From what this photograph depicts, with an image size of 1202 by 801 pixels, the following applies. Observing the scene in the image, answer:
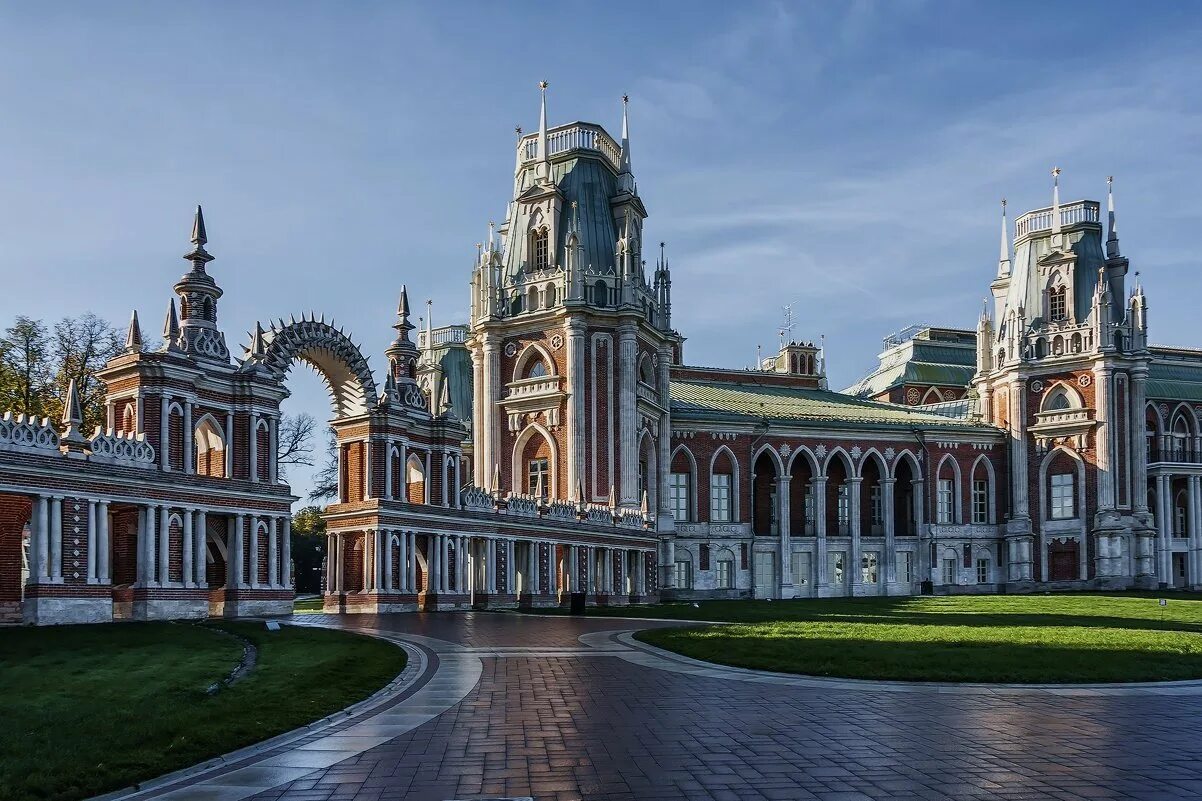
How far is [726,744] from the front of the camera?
11.5 meters

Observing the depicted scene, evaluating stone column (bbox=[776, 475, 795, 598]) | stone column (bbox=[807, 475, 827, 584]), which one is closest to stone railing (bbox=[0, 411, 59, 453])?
stone column (bbox=[776, 475, 795, 598])

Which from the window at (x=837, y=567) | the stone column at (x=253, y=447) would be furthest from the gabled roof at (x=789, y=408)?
the stone column at (x=253, y=447)

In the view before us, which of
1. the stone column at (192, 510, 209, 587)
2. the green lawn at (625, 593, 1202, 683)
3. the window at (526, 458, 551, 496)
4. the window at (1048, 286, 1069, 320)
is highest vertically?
the window at (1048, 286, 1069, 320)

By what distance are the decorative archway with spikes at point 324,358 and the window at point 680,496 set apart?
1086 inches

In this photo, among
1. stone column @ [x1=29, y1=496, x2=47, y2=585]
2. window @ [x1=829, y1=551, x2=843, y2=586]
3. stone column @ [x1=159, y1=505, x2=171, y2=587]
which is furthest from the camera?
window @ [x1=829, y1=551, x2=843, y2=586]

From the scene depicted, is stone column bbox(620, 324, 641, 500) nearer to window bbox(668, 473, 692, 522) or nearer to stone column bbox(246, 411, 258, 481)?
window bbox(668, 473, 692, 522)

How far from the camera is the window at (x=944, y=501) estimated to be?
72.3 m

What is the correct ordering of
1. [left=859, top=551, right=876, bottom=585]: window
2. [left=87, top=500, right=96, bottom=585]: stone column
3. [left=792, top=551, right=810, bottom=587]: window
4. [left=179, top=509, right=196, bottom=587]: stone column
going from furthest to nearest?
1. [left=859, top=551, right=876, bottom=585]: window
2. [left=792, top=551, right=810, bottom=587]: window
3. [left=179, top=509, right=196, bottom=587]: stone column
4. [left=87, top=500, right=96, bottom=585]: stone column

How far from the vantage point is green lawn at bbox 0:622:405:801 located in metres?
10.1

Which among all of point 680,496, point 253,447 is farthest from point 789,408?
point 253,447

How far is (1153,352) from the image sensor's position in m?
81.9

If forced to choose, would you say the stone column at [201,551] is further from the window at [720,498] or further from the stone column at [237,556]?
the window at [720,498]

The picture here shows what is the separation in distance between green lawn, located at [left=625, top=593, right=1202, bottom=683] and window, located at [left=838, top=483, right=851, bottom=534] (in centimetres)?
3102

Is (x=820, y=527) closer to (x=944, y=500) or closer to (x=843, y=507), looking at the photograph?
(x=843, y=507)
